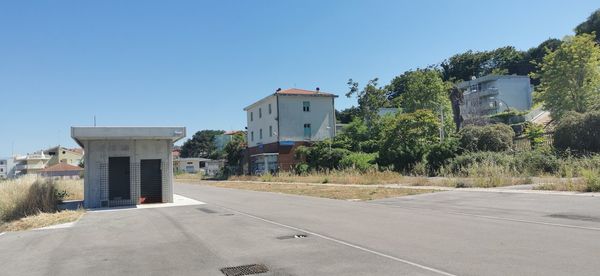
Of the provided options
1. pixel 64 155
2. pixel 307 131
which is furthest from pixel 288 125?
pixel 64 155

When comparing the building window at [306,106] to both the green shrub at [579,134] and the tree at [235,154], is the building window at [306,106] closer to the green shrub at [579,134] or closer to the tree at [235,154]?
the tree at [235,154]

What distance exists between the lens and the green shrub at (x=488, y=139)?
3628cm

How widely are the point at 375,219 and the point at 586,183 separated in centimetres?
964

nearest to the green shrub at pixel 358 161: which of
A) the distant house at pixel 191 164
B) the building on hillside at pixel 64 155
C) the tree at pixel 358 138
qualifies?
the tree at pixel 358 138

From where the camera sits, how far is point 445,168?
34000 millimetres

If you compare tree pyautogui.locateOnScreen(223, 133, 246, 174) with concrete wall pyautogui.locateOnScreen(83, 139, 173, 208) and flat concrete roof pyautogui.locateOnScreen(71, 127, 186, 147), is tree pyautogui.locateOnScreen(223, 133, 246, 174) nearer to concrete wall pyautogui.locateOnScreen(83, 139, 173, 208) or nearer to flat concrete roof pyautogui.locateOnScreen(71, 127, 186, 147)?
concrete wall pyautogui.locateOnScreen(83, 139, 173, 208)

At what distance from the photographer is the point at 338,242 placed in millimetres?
10180

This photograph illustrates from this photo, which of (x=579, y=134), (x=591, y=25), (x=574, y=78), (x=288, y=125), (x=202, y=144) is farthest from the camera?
(x=202, y=144)

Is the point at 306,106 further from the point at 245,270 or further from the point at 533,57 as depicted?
the point at 533,57

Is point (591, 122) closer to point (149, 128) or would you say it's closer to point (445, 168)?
point (445, 168)

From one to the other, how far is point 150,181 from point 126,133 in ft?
10.1

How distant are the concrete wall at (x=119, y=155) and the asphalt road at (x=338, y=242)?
530 cm

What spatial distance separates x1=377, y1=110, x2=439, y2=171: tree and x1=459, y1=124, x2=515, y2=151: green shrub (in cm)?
396

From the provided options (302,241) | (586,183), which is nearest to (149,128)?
(302,241)
